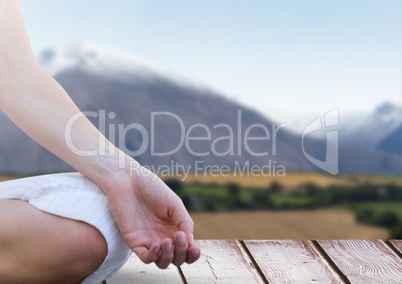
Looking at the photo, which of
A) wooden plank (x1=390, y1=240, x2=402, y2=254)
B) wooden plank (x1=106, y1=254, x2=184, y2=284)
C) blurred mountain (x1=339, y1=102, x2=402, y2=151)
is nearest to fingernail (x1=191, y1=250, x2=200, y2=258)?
wooden plank (x1=106, y1=254, x2=184, y2=284)

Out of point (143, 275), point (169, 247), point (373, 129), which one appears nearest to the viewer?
point (169, 247)

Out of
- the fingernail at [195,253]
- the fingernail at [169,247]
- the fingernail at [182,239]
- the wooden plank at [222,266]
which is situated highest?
the fingernail at [182,239]

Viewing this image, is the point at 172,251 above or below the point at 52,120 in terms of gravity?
below

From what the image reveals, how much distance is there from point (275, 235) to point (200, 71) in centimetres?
88

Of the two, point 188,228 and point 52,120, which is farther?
point 52,120

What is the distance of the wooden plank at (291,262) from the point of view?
5.71 ft

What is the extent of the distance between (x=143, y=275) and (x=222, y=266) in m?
0.21

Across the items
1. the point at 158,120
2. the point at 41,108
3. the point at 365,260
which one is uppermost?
the point at 41,108

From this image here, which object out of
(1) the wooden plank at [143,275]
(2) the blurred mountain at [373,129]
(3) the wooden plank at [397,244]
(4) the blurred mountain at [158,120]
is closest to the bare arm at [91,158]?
(1) the wooden plank at [143,275]

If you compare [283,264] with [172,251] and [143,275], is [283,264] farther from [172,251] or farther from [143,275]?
[172,251]

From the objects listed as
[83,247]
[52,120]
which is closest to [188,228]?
[83,247]

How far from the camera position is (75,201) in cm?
137

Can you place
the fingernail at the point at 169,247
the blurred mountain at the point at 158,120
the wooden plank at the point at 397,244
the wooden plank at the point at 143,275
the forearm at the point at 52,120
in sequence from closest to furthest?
the fingernail at the point at 169,247, the forearm at the point at 52,120, the wooden plank at the point at 143,275, the wooden plank at the point at 397,244, the blurred mountain at the point at 158,120

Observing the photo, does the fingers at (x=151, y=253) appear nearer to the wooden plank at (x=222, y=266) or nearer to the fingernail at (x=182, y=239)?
the fingernail at (x=182, y=239)
